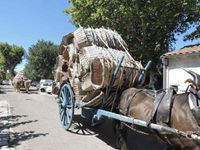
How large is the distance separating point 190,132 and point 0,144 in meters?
5.07

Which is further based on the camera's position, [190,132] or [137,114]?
[137,114]

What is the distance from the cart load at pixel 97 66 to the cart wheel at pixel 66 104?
199 mm

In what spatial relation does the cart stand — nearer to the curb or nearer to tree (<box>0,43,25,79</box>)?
the curb

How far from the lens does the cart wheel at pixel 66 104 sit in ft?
29.1

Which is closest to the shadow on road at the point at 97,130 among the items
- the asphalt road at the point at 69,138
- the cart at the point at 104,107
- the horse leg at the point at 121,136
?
the asphalt road at the point at 69,138

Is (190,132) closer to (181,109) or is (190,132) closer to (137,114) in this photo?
(181,109)

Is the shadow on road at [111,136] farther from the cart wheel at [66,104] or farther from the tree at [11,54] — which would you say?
the tree at [11,54]

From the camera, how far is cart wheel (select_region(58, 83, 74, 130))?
29.1 feet

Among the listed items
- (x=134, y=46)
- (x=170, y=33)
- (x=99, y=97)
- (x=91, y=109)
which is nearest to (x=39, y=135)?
(x=91, y=109)

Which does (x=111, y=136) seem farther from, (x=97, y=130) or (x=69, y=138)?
(x=69, y=138)

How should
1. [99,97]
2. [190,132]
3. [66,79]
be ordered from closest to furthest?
[190,132] < [99,97] < [66,79]

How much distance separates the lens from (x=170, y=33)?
23.8 meters

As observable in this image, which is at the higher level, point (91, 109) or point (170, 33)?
point (170, 33)

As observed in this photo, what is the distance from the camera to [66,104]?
9344mm
